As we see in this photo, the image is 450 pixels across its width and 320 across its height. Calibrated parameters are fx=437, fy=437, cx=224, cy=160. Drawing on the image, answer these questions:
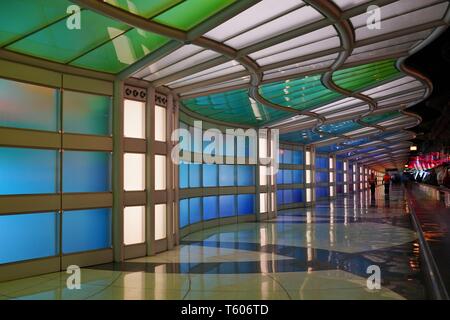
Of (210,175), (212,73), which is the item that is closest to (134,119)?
(212,73)

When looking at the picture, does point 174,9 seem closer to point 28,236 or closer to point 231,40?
point 231,40

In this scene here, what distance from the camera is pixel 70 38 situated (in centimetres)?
950

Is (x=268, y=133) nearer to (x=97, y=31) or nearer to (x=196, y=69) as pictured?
(x=196, y=69)

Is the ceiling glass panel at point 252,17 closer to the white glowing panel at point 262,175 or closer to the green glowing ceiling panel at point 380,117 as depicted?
the white glowing panel at point 262,175

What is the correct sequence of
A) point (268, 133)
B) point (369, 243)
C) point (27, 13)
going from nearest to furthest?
point (27, 13), point (369, 243), point (268, 133)

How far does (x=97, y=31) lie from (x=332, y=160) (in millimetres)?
38936

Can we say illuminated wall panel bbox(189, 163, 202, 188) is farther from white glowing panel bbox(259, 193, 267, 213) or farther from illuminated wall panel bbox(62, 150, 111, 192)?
illuminated wall panel bbox(62, 150, 111, 192)

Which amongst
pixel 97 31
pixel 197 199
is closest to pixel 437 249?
pixel 97 31

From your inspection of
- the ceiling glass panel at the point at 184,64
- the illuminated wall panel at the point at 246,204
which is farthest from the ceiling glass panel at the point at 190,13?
the illuminated wall panel at the point at 246,204

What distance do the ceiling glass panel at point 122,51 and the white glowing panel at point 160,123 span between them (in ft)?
8.15

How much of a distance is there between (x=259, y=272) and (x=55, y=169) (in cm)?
579

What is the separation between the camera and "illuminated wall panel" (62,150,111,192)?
1149cm

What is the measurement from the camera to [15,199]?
33.3 ft

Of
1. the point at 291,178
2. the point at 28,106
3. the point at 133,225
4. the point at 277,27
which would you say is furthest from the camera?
the point at 291,178
